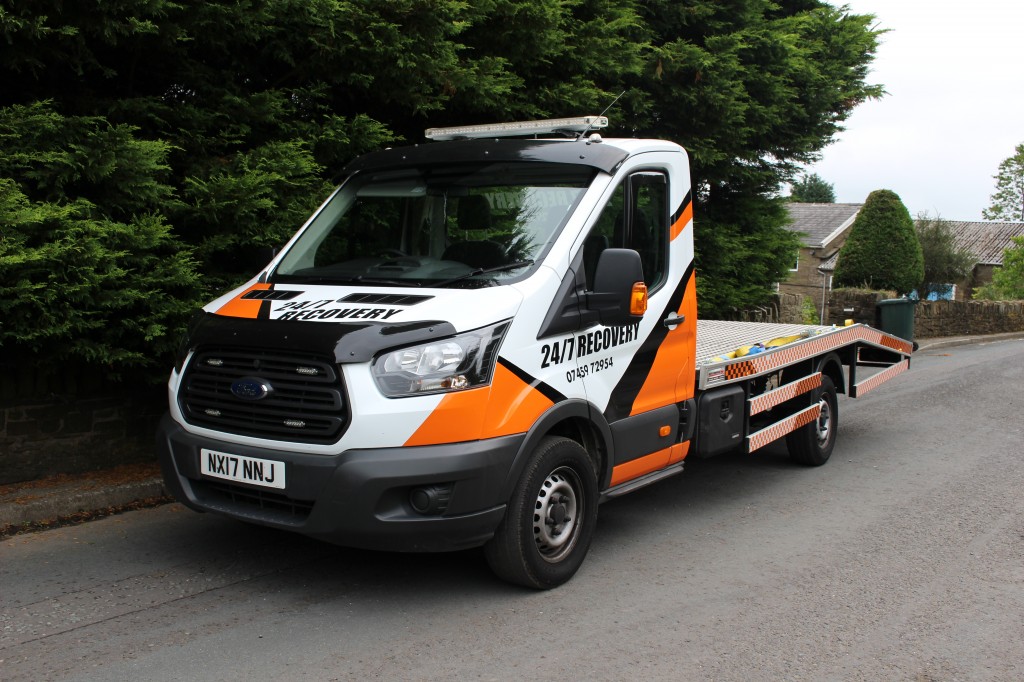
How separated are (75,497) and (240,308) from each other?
2.11 m

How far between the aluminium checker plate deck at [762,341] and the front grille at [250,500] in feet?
9.34

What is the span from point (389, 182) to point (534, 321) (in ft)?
5.31

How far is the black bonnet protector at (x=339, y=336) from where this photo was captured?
4.36 m

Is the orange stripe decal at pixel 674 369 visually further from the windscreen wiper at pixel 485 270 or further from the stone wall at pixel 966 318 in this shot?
the stone wall at pixel 966 318

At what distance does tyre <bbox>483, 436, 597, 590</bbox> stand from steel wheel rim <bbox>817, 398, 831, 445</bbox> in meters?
3.72

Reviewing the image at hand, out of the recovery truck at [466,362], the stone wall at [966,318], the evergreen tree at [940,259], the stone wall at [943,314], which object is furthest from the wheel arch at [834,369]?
the evergreen tree at [940,259]

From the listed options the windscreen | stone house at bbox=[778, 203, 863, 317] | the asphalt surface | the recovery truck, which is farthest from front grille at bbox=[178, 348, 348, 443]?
stone house at bbox=[778, 203, 863, 317]

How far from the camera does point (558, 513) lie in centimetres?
494

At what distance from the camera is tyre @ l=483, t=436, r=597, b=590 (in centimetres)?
467

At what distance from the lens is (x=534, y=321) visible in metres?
4.72

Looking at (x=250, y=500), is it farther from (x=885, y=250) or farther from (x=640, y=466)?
(x=885, y=250)

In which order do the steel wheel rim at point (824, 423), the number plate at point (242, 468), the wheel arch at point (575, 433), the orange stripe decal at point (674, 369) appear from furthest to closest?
1. the steel wheel rim at point (824, 423)
2. the orange stripe decal at point (674, 369)
3. the wheel arch at point (575, 433)
4. the number plate at point (242, 468)

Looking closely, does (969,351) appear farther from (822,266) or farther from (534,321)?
(822,266)

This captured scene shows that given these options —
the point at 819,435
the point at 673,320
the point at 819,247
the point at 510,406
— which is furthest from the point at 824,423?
the point at 819,247
